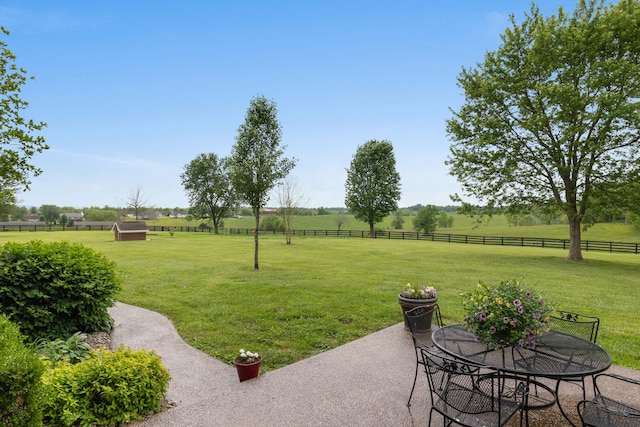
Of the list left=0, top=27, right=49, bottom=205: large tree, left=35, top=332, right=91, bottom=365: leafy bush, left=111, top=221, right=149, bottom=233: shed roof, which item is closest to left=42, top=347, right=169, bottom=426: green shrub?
left=35, top=332, right=91, bottom=365: leafy bush

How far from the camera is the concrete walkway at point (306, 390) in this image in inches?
135

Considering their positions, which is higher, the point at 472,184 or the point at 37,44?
the point at 37,44

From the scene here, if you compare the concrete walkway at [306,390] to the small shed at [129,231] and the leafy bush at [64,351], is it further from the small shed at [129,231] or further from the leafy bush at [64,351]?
the small shed at [129,231]

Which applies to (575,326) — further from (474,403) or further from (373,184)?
(373,184)

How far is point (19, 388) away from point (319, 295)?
745 cm

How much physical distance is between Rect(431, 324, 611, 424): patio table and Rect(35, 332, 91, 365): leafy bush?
4.81 m

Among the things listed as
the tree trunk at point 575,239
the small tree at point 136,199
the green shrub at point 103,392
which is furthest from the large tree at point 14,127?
the small tree at point 136,199

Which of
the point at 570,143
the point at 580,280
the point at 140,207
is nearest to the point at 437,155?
the point at 570,143

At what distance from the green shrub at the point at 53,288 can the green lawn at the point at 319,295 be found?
1201mm

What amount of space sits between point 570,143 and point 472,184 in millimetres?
5263

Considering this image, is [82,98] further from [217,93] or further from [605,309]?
[605,309]

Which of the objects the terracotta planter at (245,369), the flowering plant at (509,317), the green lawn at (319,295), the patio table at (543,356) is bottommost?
the green lawn at (319,295)

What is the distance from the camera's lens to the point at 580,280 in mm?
12289

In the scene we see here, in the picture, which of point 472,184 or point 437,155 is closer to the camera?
point 472,184
